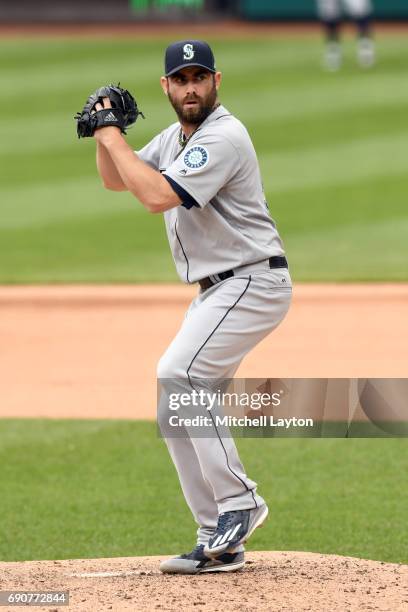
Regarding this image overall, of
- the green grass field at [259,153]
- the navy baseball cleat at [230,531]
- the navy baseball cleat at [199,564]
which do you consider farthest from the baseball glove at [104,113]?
the green grass field at [259,153]

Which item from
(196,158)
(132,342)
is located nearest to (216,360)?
(196,158)

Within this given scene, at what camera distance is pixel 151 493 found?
7004mm

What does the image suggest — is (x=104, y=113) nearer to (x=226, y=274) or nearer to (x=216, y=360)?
(x=226, y=274)

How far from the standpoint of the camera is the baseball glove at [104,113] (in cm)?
515

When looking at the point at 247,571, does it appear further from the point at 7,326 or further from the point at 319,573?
the point at 7,326

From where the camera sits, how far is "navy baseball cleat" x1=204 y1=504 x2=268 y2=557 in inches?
206

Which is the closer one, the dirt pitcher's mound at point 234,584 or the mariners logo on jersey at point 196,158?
the dirt pitcher's mound at point 234,584

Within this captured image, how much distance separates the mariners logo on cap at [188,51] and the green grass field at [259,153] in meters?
7.16

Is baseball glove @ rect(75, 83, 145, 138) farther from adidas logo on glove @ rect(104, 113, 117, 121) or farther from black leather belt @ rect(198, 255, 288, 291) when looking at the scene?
black leather belt @ rect(198, 255, 288, 291)

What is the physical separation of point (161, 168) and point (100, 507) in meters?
1.98

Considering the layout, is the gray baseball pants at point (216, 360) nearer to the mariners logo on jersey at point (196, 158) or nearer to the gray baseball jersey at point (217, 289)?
the gray baseball jersey at point (217, 289)

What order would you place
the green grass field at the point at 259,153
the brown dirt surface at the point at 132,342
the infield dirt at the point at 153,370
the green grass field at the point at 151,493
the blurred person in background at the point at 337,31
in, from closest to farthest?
the infield dirt at the point at 153,370 < the green grass field at the point at 151,493 < the brown dirt surface at the point at 132,342 < the green grass field at the point at 259,153 < the blurred person in background at the point at 337,31

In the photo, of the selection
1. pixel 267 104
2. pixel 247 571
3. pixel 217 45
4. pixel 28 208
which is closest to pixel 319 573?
pixel 247 571

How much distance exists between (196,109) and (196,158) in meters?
0.22
